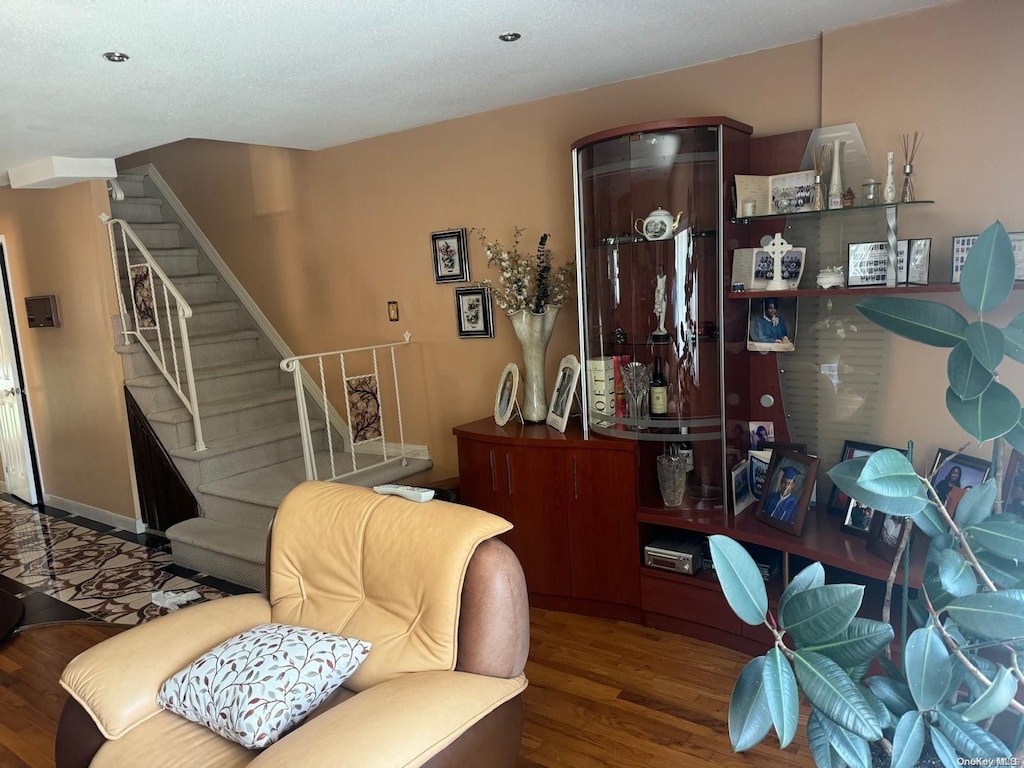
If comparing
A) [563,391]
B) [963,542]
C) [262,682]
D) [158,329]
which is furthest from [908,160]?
[158,329]

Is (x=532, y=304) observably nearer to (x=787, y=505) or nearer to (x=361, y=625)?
(x=787, y=505)

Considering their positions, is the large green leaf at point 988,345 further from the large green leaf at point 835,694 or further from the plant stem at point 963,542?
the large green leaf at point 835,694

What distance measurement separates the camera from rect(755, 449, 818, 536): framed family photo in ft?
8.57

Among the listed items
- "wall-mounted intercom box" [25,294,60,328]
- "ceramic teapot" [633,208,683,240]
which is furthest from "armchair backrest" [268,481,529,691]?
"wall-mounted intercom box" [25,294,60,328]

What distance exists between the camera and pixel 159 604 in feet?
11.6

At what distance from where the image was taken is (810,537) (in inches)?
102

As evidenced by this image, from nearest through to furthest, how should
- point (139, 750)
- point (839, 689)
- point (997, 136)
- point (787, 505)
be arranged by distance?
point (839, 689) < point (139, 750) < point (997, 136) < point (787, 505)

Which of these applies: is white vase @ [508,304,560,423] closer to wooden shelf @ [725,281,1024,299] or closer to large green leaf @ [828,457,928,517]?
wooden shelf @ [725,281,1024,299]

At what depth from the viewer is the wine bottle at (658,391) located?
296cm

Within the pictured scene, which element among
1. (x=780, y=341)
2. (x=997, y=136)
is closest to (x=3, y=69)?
(x=780, y=341)

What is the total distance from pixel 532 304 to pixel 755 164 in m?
1.15

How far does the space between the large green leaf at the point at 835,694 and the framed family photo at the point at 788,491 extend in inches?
60.0

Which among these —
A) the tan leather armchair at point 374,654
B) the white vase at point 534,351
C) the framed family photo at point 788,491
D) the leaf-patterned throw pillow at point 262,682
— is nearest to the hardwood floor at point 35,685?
the tan leather armchair at point 374,654

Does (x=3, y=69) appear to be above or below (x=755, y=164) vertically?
above
